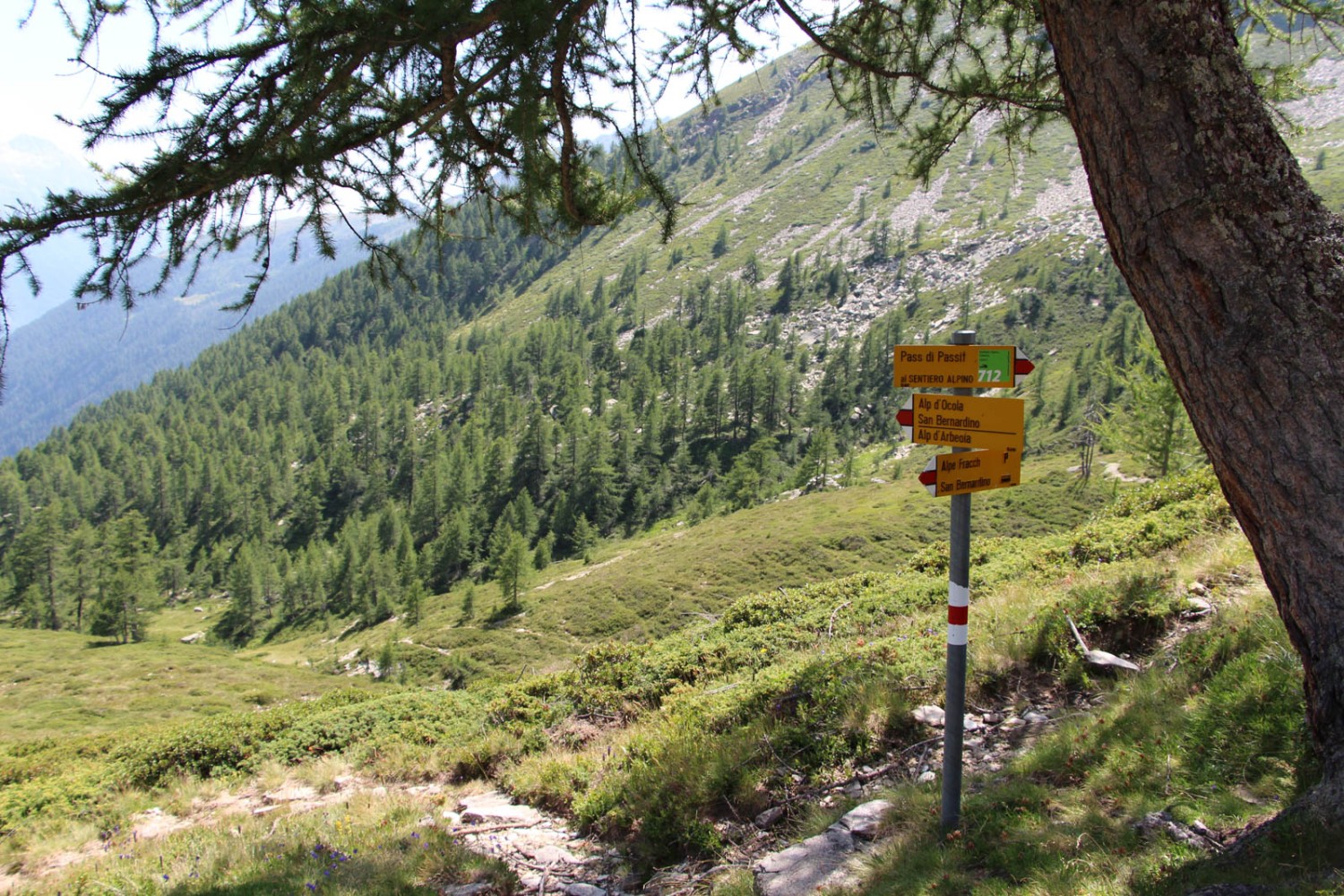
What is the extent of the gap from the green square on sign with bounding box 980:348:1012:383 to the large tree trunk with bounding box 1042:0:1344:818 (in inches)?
21.3

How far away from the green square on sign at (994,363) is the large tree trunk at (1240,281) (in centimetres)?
54

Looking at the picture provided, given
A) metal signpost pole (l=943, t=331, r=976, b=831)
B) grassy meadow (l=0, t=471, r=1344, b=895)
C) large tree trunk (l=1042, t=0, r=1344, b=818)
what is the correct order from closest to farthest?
large tree trunk (l=1042, t=0, r=1344, b=818) → grassy meadow (l=0, t=471, r=1344, b=895) → metal signpost pole (l=943, t=331, r=976, b=831)

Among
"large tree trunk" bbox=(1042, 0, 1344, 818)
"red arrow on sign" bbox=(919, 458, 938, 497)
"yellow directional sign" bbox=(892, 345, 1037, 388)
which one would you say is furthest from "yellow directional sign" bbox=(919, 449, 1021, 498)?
"large tree trunk" bbox=(1042, 0, 1344, 818)

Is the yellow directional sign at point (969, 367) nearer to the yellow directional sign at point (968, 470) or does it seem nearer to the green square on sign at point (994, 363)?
the green square on sign at point (994, 363)

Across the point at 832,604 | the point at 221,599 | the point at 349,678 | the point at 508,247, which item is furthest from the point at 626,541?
the point at 508,247

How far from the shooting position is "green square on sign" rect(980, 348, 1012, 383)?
299 cm

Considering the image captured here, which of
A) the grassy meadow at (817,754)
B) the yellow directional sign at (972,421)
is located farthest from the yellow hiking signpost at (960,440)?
the grassy meadow at (817,754)

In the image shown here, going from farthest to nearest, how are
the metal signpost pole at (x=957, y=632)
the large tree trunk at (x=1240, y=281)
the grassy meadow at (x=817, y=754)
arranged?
the metal signpost pole at (x=957, y=632), the grassy meadow at (x=817, y=754), the large tree trunk at (x=1240, y=281)

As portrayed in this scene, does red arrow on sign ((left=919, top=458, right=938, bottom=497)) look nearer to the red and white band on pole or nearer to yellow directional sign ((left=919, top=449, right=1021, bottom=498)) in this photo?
yellow directional sign ((left=919, top=449, right=1021, bottom=498))

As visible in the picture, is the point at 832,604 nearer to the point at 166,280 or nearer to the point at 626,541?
the point at 166,280

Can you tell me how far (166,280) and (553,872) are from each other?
13.9ft

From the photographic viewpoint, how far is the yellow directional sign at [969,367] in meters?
2.97

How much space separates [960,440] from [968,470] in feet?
0.50

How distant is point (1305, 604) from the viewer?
240 cm
